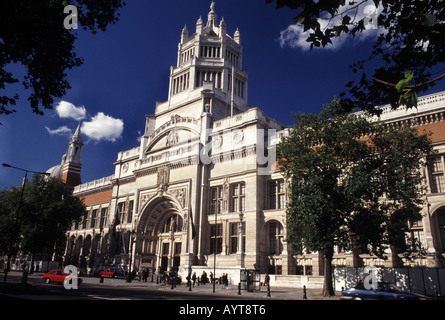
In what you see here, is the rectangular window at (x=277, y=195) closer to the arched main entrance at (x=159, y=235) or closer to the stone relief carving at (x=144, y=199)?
the arched main entrance at (x=159, y=235)

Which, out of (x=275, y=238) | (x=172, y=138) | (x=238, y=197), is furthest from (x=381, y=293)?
(x=172, y=138)

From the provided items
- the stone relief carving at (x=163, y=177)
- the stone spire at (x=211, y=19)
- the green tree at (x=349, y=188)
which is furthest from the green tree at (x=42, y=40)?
the stone spire at (x=211, y=19)

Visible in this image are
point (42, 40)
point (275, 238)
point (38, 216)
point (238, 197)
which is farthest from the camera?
point (38, 216)

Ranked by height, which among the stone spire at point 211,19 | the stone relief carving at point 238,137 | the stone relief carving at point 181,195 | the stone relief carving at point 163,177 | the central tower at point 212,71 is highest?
the stone spire at point 211,19

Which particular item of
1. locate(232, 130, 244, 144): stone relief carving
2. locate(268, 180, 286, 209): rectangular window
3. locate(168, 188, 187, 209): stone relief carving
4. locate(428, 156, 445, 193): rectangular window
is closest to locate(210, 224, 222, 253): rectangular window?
locate(168, 188, 187, 209): stone relief carving

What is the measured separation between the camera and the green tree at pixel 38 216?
153ft

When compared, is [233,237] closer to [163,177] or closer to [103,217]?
[163,177]

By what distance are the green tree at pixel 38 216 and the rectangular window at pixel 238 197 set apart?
2511 centimetres

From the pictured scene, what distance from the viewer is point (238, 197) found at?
128 ft

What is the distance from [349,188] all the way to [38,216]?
43.1m

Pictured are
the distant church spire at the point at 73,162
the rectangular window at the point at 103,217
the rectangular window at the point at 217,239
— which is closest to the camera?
the rectangular window at the point at 217,239

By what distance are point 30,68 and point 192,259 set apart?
90.0ft

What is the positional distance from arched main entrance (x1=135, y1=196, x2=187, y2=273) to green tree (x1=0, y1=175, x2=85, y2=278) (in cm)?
1168
